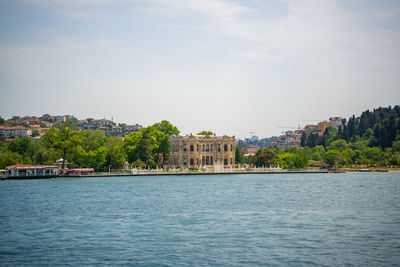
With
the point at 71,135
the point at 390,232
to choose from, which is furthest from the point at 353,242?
the point at 71,135

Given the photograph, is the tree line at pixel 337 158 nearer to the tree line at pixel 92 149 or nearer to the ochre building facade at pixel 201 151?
the ochre building facade at pixel 201 151

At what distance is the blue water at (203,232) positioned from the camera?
19844 mm

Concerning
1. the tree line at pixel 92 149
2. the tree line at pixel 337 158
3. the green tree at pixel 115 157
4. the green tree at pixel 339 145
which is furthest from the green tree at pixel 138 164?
the green tree at pixel 339 145

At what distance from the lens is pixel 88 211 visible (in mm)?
34500

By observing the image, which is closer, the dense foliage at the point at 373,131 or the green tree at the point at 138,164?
the green tree at the point at 138,164

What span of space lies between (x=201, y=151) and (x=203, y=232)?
69753 millimetres

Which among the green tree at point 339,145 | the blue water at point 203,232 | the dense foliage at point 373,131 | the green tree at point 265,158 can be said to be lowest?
the blue water at point 203,232

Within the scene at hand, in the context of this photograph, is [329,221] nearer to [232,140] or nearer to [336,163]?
[232,140]

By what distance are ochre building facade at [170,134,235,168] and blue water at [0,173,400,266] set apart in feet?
172

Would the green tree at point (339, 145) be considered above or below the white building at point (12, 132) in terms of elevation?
below

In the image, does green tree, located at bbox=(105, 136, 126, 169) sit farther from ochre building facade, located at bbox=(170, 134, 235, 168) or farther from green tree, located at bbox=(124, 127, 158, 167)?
ochre building facade, located at bbox=(170, 134, 235, 168)

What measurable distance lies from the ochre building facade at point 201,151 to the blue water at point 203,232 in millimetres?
52511

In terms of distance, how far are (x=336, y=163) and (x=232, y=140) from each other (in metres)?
27.5

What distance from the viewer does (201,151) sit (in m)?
95.0
